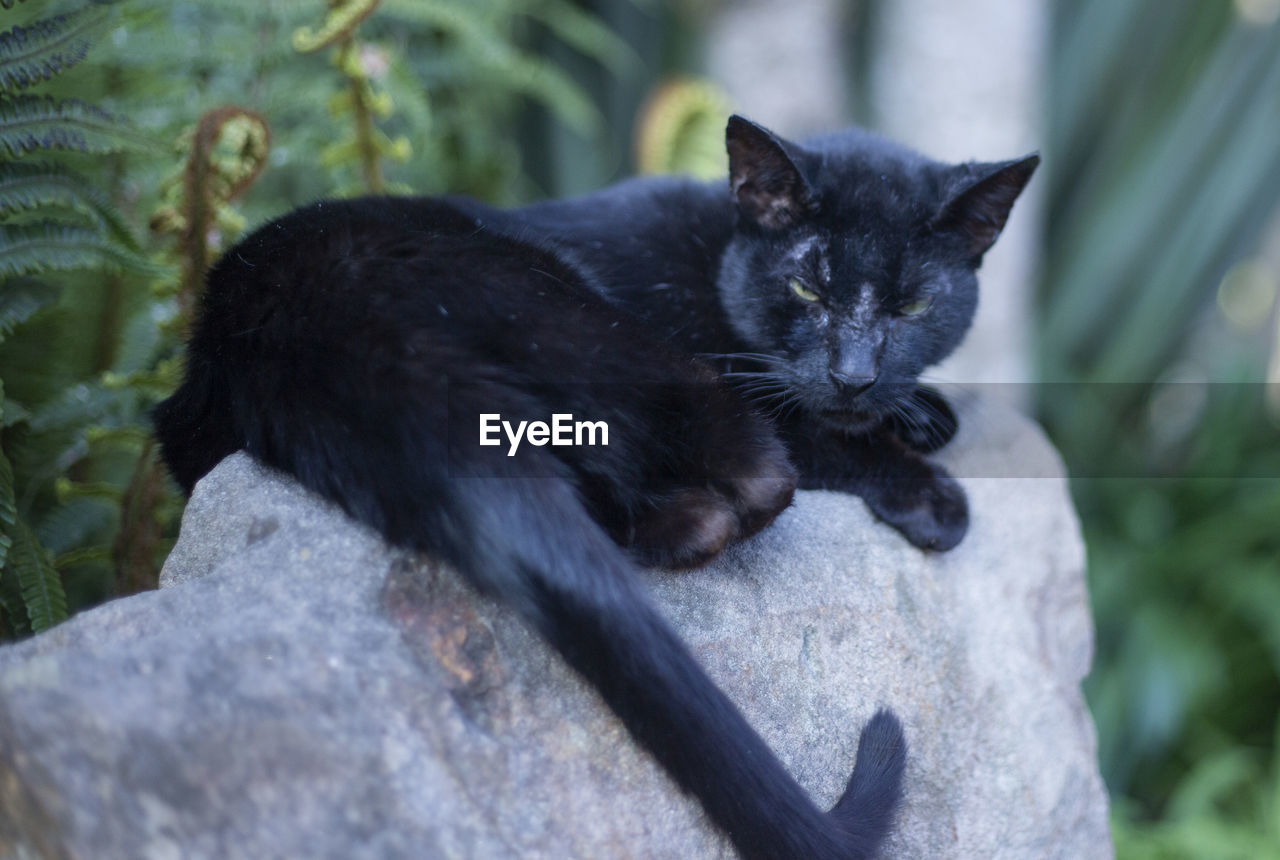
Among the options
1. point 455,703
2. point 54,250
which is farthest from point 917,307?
point 54,250

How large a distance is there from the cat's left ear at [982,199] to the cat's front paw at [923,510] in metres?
0.42

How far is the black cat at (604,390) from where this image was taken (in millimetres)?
1155

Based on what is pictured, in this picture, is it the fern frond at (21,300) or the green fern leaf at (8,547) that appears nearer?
the green fern leaf at (8,547)

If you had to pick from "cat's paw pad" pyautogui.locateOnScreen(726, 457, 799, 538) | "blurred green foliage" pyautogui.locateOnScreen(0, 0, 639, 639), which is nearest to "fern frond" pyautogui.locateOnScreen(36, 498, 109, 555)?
"blurred green foliage" pyautogui.locateOnScreen(0, 0, 639, 639)

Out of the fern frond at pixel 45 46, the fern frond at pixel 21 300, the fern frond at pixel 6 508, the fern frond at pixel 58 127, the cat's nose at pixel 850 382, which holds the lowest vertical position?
the fern frond at pixel 6 508

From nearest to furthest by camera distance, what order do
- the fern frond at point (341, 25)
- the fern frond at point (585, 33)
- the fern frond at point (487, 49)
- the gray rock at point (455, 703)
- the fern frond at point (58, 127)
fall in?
1. the gray rock at point (455, 703)
2. the fern frond at point (58, 127)
3. the fern frond at point (341, 25)
4. the fern frond at point (487, 49)
5. the fern frond at point (585, 33)

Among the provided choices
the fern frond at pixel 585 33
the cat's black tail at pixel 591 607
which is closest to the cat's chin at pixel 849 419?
the cat's black tail at pixel 591 607

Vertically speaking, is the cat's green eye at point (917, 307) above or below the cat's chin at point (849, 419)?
above

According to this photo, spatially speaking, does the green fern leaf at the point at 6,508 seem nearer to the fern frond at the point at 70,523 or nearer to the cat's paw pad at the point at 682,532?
the fern frond at the point at 70,523

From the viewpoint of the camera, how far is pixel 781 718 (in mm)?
1440

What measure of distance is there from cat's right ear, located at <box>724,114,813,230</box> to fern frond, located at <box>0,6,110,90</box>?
3.36 ft

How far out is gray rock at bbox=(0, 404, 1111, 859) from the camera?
987mm

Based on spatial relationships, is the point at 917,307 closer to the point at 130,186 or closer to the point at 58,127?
the point at 58,127

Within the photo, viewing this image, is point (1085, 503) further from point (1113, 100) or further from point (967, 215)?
point (967, 215)
